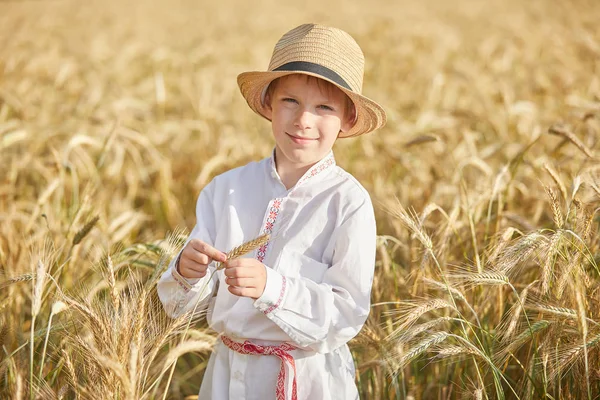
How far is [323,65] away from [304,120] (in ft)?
0.56

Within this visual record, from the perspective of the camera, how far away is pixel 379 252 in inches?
99.6

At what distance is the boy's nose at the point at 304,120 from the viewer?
1814 millimetres

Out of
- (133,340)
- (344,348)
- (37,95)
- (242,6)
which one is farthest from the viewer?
(242,6)

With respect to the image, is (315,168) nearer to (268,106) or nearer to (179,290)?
(268,106)

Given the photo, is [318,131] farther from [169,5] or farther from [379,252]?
[169,5]

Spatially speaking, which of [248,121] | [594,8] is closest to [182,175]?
[248,121]

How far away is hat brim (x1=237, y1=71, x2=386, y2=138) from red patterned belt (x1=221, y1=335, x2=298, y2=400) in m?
0.74

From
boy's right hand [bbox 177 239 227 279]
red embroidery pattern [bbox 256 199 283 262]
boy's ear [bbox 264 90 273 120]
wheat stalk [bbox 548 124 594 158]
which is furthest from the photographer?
wheat stalk [bbox 548 124 594 158]

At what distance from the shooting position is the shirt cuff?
5.38ft

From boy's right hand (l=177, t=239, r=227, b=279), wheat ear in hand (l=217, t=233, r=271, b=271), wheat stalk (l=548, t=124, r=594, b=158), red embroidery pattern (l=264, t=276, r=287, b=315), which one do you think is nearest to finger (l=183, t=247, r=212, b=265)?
boy's right hand (l=177, t=239, r=227, b=279)

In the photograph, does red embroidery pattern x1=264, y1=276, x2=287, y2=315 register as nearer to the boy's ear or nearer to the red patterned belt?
the red patterned belt

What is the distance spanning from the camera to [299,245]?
1830 mm

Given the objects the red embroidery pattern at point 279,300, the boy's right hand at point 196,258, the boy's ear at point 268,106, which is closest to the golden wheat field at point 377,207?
the boy's right hand at point 196,258

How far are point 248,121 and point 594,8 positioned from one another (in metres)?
8.30
